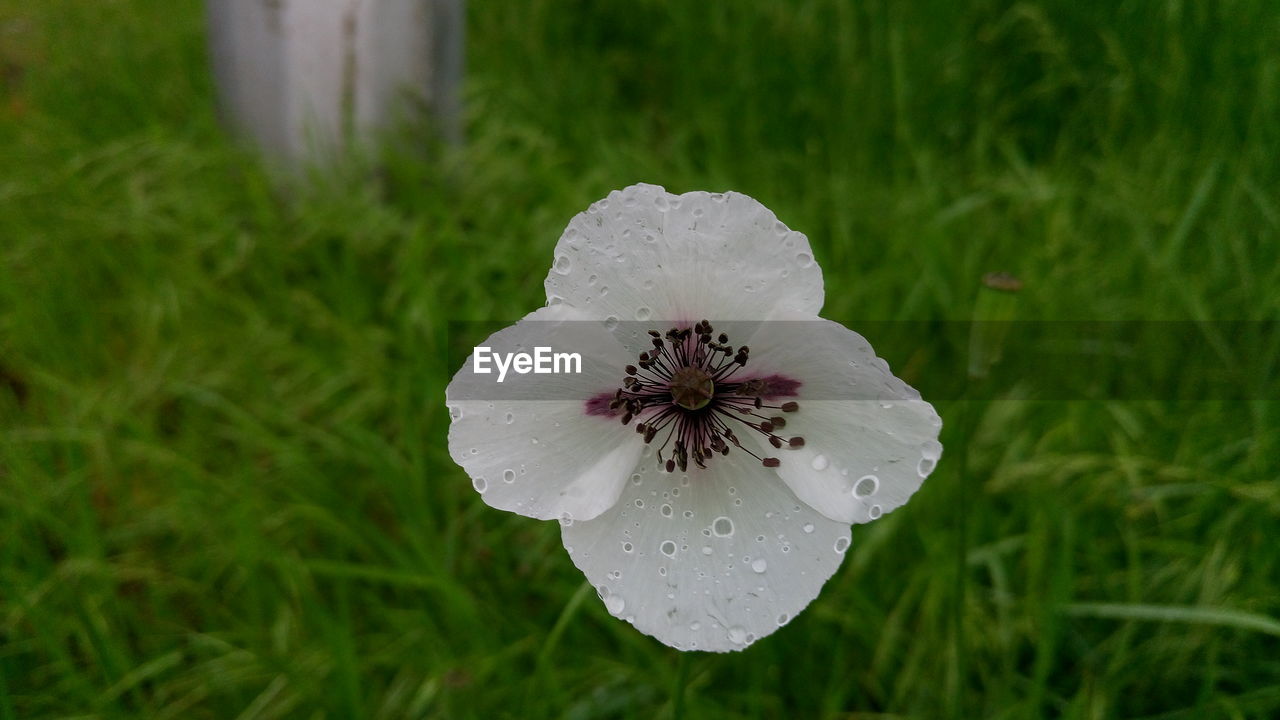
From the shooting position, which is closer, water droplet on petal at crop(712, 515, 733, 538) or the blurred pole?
water droplet on petal at crop(712, 515, 733, 538)

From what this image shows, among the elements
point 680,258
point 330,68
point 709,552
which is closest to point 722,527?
point 709,552

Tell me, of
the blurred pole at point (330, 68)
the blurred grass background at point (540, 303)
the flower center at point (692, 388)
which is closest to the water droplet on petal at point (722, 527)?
the flower center at point (692, 388)

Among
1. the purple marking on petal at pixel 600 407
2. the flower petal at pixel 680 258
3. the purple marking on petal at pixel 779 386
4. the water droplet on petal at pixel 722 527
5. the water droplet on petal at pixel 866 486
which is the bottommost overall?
the water droplet on petal at pixel 722 527

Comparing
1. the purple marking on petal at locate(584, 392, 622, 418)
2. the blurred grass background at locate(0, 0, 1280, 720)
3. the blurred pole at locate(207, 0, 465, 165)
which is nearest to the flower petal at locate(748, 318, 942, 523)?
the purple marking on petal at locate(584, 392, 622, 418)

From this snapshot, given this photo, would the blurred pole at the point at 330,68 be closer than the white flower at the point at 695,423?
No

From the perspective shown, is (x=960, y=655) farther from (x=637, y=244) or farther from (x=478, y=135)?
(x=478, y=135)

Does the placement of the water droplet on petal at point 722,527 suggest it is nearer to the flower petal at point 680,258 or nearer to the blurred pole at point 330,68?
the flower petal at point 680,258

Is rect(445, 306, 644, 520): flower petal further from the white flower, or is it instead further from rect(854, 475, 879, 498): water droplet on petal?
rect(854, 475, 879, 498): water droplet on petal
